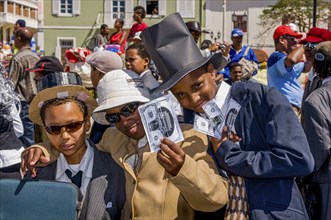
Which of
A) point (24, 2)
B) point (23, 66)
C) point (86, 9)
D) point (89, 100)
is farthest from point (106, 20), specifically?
point (89, 100)

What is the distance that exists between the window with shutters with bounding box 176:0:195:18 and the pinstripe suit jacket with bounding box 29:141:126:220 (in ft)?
140

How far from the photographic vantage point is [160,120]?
2.53 m

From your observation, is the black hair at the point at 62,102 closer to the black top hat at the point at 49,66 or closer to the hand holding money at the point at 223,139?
the hand holding money at the point at 223,139

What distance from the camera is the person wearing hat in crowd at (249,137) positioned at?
2.54 m

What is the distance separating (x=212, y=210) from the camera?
263cm

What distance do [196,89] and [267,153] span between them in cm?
46

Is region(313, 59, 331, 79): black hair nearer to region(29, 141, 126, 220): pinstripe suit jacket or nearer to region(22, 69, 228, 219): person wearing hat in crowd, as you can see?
region(22, 69, 228, 219): person wearing hat in crowd

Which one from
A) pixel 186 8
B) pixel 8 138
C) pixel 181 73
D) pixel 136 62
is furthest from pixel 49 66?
pixel 186 8

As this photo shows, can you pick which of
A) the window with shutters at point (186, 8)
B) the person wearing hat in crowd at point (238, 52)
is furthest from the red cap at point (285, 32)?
the window with shutters at point (186, 8)

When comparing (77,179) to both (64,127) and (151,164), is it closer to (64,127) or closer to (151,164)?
(64,127)

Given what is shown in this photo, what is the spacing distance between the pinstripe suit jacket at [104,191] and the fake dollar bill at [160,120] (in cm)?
54

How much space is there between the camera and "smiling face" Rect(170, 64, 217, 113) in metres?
2.72

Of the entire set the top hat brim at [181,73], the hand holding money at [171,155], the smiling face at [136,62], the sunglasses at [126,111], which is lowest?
the hand holding money at [171,155]

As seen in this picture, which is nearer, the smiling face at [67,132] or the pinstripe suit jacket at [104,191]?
the pinstripe suit jacket at [104,191]
